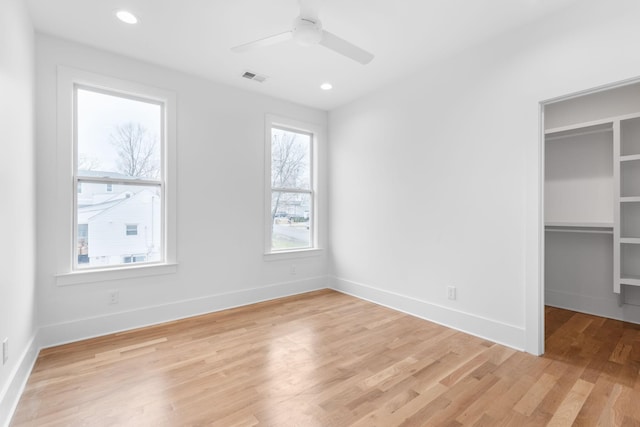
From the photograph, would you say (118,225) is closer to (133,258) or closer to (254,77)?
(133,258)

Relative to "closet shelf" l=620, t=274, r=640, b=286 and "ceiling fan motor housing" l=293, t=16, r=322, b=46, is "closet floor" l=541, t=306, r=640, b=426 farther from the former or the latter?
"ceiling fan motor housing" l=293, t=16, r=322, b=46

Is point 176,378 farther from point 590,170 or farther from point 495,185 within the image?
point 590,170

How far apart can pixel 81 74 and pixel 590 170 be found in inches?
209

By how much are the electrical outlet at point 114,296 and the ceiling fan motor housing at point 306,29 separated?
2814 mm

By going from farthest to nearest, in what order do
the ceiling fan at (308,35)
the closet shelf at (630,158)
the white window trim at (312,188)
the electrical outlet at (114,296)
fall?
the white window trim at (312,188) → the electrical outlet at (114,296) → the closet shelf at (630,158) → the ceiling fan at (308,35)

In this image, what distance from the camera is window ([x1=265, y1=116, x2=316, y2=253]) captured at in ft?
13.8

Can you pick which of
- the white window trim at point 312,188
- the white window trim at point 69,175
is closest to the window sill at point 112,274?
the white window trim at point 69,175

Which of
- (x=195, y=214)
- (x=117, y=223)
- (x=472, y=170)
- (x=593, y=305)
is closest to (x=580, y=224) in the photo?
(x=593, y=305)

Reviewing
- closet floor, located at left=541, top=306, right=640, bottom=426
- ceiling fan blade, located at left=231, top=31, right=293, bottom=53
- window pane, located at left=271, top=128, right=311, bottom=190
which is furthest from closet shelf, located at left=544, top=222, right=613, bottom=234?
ceiling fan blade, located at left=231, top=31, right=293, bottom=53

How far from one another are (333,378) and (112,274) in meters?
2.32

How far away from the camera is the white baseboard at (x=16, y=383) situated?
1.67 metres

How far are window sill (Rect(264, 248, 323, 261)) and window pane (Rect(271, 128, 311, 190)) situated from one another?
0.92m

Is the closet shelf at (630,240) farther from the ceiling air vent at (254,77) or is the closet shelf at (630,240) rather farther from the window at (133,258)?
the window at (133,258)

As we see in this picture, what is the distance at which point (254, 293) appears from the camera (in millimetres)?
3936
